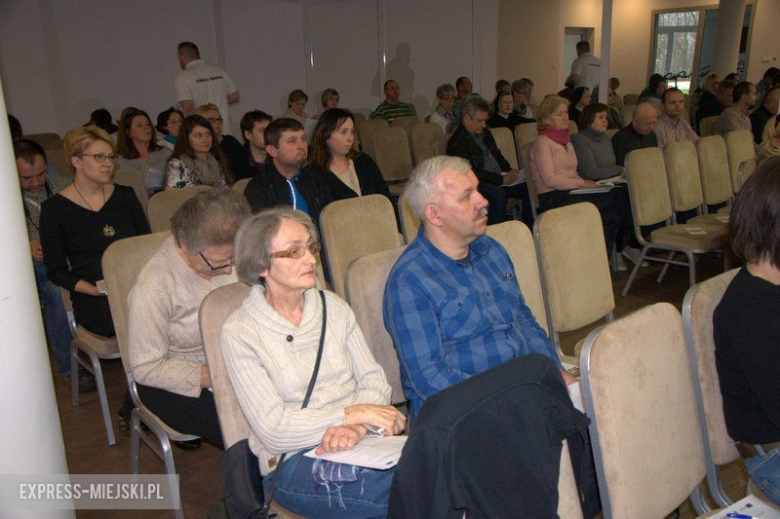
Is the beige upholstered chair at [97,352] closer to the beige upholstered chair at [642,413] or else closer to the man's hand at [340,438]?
the man's hand at [340,438]

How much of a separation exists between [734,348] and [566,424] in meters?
0.71

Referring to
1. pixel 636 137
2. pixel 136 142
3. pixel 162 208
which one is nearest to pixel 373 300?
pixel 162 208

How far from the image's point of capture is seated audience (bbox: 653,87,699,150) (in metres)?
5.92

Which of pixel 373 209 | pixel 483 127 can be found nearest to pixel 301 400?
pixel 373 209

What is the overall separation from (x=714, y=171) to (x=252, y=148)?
352 cm

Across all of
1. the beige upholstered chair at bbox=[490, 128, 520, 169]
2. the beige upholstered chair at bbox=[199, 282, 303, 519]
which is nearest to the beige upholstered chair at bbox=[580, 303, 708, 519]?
the beige upholstered chair at bbox=[199, 282, 303, 519]

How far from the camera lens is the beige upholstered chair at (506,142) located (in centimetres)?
636

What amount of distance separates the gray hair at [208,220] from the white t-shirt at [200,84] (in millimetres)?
4595

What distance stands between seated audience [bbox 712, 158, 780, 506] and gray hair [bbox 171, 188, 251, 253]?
1.40 metres

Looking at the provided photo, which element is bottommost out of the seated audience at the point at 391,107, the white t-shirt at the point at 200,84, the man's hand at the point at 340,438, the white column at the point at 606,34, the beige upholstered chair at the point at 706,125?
the man's hand at the point at 340,438

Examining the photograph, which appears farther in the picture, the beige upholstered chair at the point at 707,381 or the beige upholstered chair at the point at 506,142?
the beige upholstered chair at the point at 506,142

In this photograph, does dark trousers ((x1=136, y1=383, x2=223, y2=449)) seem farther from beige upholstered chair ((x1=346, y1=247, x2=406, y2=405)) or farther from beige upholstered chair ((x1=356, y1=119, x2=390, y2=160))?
beige upholstered chair ((x1=356, y1=119, x2=390, y2=160))

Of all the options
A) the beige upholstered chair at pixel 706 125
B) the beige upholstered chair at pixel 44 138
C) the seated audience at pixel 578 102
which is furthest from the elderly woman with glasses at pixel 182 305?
the beige upholstered chair at pixel 706 125

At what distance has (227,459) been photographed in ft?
5.35
